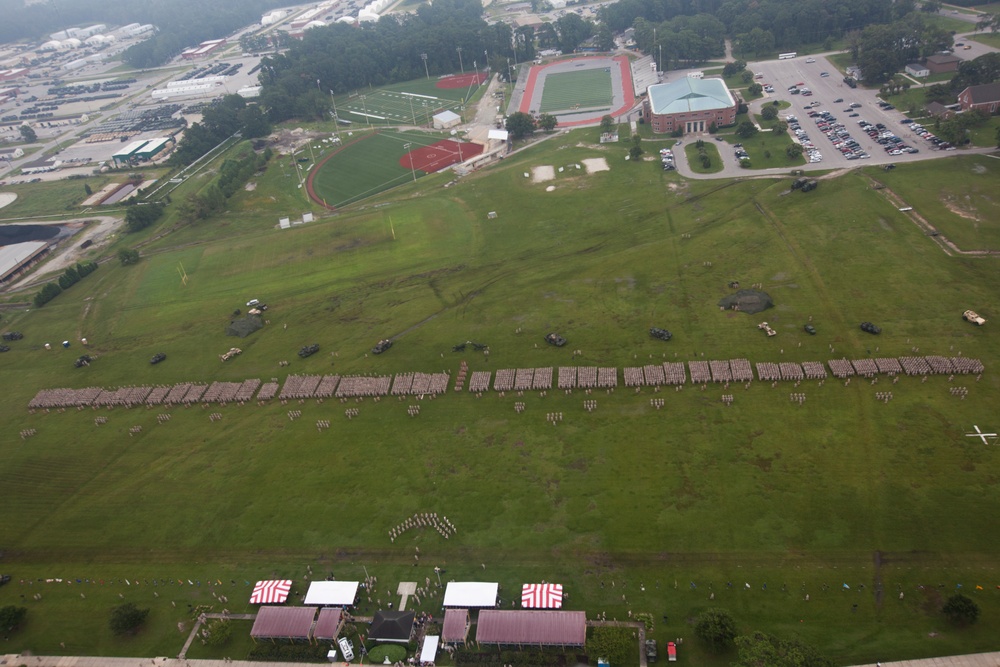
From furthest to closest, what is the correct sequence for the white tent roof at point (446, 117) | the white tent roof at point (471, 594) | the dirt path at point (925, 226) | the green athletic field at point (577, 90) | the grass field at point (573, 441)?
the white tent roof at point (446, 117), the green athletic field at point (577, 90), the dirt path at point (925, 226), the grass field at point (573, 441), the white tent roof at point (471, 594)

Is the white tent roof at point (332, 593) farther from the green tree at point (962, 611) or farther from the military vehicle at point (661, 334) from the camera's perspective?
the green tree at point (962, 611)

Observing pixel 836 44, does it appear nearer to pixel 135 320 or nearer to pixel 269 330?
pixel 269 330

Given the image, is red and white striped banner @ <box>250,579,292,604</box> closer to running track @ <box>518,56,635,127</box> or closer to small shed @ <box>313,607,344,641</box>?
small shed @ <box>313,607,344,641</box>

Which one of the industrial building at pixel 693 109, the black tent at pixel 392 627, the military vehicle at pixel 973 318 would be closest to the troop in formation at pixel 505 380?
the military vehicle at pixel 973 318

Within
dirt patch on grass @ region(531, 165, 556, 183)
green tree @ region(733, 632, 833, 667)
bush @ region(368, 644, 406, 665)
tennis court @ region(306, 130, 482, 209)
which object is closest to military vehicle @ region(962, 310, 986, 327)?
green tree @ region(733, 632, 833, 667)

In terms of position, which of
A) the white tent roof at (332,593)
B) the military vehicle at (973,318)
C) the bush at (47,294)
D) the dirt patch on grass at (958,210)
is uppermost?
the bush at (47,294)

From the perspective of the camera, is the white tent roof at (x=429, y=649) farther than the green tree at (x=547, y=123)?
No

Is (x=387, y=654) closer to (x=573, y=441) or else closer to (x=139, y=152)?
(x=573, y=441)
